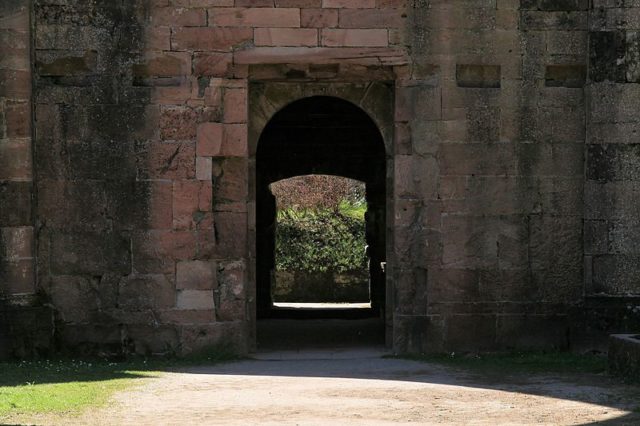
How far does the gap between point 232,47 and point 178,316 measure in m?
2.67

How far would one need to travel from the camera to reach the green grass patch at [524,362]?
11.3 m

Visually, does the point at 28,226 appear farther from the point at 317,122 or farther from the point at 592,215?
the point at 317,122

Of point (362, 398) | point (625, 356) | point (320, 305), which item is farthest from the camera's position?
point (320, 305)

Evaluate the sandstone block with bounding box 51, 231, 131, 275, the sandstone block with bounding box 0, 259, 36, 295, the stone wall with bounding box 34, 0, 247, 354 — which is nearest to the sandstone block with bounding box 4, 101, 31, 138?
the stone wall with bounding box 34, 0, 247, 354

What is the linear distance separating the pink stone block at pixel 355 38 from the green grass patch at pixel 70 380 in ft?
10.6

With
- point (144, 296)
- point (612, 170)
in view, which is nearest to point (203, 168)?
point (144, 296)

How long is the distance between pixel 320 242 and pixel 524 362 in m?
11.7

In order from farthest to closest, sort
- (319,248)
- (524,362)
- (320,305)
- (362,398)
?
(319,248) → (320,305) → (524,362) → (362,398)

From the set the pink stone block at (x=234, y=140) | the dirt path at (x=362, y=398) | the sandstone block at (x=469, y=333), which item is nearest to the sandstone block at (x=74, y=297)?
the dirt path at (x=362, y=398)

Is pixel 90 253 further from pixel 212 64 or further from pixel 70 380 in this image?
pixel 212 64

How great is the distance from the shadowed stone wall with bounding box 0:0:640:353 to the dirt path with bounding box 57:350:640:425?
3.50 feet

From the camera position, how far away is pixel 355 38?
39.5ft

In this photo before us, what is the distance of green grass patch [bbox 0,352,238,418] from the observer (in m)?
9.12

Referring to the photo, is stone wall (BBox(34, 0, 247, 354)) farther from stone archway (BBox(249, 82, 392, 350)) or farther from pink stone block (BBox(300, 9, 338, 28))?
stone archway (BBox(249, 82, 392, 350))
